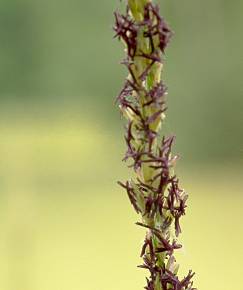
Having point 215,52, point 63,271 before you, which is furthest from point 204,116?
point 63,271

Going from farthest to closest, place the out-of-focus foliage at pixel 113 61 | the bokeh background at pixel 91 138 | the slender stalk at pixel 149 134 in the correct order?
the out-of-focus foliage at pixel 113 61, the bokeh background at pixel 91 138, the slender stalk at pixel 149 134

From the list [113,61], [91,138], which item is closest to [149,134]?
[113,61]

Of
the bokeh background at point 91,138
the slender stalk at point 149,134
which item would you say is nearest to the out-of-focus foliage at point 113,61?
the bokeh background at point 91,138

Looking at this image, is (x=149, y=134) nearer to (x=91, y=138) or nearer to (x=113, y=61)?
(x=113, y=61)

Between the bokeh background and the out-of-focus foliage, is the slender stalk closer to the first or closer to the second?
the bokeh background

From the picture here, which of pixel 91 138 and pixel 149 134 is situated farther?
pixel 91 138

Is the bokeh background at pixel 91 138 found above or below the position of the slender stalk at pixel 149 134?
above

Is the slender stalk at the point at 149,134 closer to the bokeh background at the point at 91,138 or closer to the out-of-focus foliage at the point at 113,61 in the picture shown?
the bokeh background at the point at 91,138
